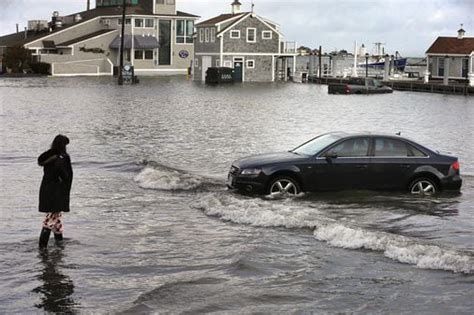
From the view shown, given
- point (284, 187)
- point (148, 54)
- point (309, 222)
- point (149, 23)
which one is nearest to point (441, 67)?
point (148, 54)

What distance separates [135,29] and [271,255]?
9039 centimetres

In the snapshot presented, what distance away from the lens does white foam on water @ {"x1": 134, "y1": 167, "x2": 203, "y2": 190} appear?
18766mm

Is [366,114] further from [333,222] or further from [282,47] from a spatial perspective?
[282,47]

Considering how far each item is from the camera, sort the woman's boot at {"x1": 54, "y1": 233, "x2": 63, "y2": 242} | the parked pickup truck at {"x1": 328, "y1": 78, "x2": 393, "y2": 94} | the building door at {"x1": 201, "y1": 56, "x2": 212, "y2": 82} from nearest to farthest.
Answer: the woman's boot at {"x1": 54, "y1": 233, "x2": 63, "y2": 242} → the parked pickup truck at {"x1": 328, "y1": 78, "x2": 393, "y2": 94} → the building door at {"x1": 201, "y1": 56, "x2": 212, "y2": 82}

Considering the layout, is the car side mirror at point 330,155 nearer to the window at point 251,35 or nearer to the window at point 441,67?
the window at point 441,67

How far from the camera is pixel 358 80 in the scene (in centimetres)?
7688

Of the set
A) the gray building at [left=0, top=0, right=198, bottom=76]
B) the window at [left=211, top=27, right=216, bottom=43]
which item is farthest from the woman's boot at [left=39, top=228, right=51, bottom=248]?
the gray building at [left=0, top=0, right=198, bottom=76]

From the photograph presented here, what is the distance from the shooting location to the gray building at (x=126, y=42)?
315 ft

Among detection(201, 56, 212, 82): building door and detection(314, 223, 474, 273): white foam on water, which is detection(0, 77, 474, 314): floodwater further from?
detection(201, 56, 212, 82): building door

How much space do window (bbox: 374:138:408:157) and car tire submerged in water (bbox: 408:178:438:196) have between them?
0.64m

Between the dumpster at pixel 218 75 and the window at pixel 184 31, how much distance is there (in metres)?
18.5

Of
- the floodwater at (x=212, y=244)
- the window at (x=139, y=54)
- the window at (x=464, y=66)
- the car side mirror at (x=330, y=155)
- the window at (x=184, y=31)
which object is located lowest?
the floodwater at (x=212, y=244)

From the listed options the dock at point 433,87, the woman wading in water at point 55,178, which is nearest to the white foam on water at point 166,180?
the woman wading in water at point 55,178

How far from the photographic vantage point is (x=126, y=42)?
317 ft
